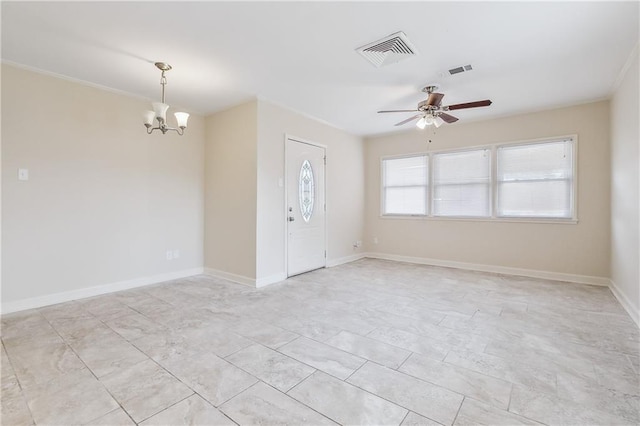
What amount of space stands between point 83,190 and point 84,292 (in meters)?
1.29

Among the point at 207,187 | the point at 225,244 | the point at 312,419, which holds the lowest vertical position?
the point at 312,419

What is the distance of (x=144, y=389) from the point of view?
6.09 ft

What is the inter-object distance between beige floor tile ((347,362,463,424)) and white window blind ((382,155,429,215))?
4.39m

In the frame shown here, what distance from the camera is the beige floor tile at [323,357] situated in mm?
2107

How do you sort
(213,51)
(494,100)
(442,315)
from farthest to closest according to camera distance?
(494,100) → (442,315) → (213,51)

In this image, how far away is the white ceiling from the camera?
2.35m

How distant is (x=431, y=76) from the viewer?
3.51m

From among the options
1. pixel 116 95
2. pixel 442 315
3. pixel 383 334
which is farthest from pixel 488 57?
pixel 116 95

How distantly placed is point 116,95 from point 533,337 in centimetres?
560

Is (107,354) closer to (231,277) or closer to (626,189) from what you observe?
(231,277)

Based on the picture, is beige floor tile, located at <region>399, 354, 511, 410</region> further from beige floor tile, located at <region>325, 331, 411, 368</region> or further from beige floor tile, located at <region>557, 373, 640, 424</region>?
beige floor tile, located at <region>557, 373, 640, 424</region>

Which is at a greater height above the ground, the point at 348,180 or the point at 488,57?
the point at 488,57

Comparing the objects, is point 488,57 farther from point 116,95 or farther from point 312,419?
point 116,95

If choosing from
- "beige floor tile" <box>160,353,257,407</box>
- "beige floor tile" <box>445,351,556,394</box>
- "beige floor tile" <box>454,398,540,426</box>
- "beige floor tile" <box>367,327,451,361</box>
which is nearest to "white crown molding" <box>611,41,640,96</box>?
"beige floor tile" <box>445,351,556,394</box>
